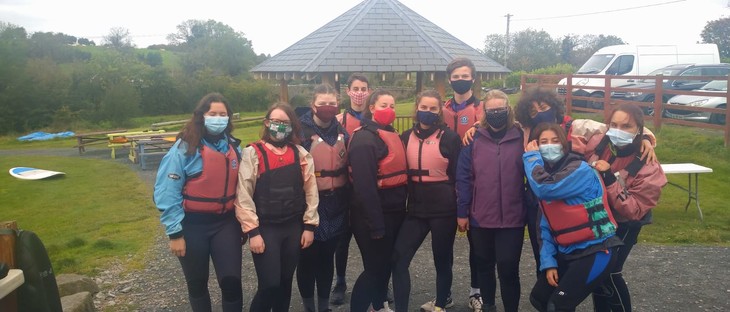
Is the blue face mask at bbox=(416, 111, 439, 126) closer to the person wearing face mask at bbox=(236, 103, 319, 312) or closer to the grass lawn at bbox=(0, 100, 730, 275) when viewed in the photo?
the person wearing face mask at bbox=(236, 103, 319, 312)

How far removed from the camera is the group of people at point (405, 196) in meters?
3.55

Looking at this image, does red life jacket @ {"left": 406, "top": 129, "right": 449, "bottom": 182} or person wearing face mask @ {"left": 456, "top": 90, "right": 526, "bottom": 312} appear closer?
person wearing face mask @ {"left": 456, "top": 90, "right": 526, "bottom": 312}

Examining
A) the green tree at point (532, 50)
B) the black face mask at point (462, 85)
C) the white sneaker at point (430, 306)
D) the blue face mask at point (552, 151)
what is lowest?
the white sneaker at point (430, 306)

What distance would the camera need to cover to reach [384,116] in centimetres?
406

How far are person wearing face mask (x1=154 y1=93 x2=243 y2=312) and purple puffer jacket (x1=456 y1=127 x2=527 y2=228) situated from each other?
1.69 m

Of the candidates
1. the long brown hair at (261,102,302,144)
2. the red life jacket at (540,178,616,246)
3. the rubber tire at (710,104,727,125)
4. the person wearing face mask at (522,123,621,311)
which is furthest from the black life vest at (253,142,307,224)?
the rubber tire at (710,104,727,125)

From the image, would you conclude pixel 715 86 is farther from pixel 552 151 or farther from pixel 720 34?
pixel 720 34

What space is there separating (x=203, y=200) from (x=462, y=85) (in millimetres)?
2331

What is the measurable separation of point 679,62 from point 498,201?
18.4m

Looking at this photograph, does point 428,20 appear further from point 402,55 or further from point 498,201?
point 498,201

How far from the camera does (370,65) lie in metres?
8.77

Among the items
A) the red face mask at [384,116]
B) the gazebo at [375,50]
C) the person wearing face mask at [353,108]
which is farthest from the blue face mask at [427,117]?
the gazebo at [375,50]

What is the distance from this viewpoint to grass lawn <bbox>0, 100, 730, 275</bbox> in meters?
7.09

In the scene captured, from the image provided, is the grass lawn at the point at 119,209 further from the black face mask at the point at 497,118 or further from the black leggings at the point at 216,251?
the black face mask at the point at 497,118
